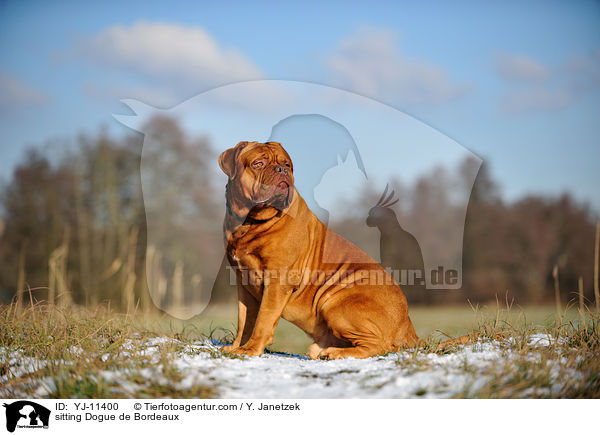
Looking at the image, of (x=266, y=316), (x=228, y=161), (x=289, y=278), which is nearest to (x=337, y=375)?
(x=266, y=316)

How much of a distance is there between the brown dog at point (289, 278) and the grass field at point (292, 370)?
349 mm

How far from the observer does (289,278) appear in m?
4.20

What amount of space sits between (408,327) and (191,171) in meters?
10.00

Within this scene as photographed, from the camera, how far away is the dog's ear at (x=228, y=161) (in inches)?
170

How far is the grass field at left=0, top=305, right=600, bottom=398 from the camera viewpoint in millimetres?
3096

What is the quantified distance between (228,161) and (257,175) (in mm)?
386

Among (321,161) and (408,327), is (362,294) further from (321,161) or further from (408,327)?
(321,161)

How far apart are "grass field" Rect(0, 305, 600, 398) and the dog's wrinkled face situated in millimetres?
1362

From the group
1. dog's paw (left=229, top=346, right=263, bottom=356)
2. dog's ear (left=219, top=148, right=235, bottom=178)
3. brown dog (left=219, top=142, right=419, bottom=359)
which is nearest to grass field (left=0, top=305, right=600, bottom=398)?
dog's paw (left=229, top=346, right=263, bottom=356)
